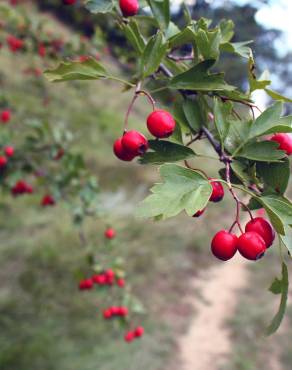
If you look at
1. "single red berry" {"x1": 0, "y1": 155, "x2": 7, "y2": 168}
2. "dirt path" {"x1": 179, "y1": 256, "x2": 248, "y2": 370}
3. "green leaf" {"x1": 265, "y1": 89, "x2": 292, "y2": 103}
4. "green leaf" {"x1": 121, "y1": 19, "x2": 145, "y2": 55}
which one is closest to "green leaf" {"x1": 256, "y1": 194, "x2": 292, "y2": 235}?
"green leaf" {"x1": 265, "y1": 89, "x2": 292, "y2": 103}

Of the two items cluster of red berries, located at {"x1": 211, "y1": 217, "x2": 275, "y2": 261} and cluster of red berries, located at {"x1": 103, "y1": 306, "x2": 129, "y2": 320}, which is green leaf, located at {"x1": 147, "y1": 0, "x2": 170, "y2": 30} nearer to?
cluster of red berries, located at {"x1": 211, "y1": 217, "x2": 275, "y2": 261}

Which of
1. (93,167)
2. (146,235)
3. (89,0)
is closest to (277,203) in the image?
(89,0)

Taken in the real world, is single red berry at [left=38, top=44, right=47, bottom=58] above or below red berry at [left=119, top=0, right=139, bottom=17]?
above

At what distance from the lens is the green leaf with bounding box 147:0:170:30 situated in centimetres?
122

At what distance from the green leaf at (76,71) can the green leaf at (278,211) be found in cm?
48

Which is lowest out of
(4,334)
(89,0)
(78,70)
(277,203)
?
(4,334)

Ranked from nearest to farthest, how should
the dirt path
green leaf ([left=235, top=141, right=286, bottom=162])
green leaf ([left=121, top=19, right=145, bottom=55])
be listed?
green leaf ([left=235, top=141, right=286, bottom=162])
green leaf ([left=121, top=19, right=145, bottom=55])
the dirt path

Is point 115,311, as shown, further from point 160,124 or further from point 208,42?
point 208,42

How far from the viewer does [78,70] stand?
3.36 feet

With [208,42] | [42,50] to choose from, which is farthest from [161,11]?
[42,50]

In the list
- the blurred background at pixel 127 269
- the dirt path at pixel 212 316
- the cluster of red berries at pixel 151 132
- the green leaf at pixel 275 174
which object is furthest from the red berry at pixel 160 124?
the dirt path at pixel 212 316

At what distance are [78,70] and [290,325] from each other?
5940 mm

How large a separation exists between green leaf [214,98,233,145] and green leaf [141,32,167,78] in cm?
16

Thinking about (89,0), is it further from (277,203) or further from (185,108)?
(277,203)
